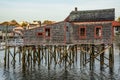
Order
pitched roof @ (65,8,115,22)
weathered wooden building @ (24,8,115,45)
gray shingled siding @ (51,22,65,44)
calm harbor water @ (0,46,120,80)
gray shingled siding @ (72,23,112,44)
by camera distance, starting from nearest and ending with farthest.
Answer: calm harbor water @ (0,46,120,80) < gray shingled siding @ (72,23,112,44) < weathered wooden building @ (24,8,115,45) < pitched roof @ (65,8,115,22) < gray shingled siding @ (51,22,65,44)

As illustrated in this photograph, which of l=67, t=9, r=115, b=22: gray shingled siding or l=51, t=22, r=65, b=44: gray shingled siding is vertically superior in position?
l=67, t=9, r=115, b=22: gray shingled siding

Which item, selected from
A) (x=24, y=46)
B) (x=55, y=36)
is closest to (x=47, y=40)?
(x=55, y=36)

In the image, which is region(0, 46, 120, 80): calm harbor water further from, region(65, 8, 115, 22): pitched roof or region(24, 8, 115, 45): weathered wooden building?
region(65, 8, 115, 22): pitched roof

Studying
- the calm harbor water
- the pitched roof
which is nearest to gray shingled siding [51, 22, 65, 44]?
the pitched roof

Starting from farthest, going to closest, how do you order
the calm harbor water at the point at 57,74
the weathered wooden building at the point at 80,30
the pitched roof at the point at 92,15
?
1. the pitched roof at the point at 92,15
2. the weathered wooden building at the point at 80,30
3. the calm harbor water at the point at 57,74

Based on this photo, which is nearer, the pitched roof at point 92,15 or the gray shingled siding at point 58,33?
the pitched roof at point 92,15

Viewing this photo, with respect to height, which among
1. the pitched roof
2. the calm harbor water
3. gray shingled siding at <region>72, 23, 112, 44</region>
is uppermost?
the pitched roof

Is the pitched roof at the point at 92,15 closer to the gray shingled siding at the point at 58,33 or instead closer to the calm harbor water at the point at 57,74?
the gray shingled siding at the point at 58,33

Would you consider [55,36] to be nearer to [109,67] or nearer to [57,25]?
[57,25]

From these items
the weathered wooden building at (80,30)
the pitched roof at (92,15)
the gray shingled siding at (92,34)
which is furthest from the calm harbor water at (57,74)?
the pitched roof at (92,15)

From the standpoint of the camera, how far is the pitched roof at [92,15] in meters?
41.7

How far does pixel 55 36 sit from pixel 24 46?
5.68 metres

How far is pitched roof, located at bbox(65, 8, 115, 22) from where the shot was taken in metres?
41.7

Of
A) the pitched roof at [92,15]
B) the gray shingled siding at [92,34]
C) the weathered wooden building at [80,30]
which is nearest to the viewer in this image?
the gray shingled siding at [92,34]
